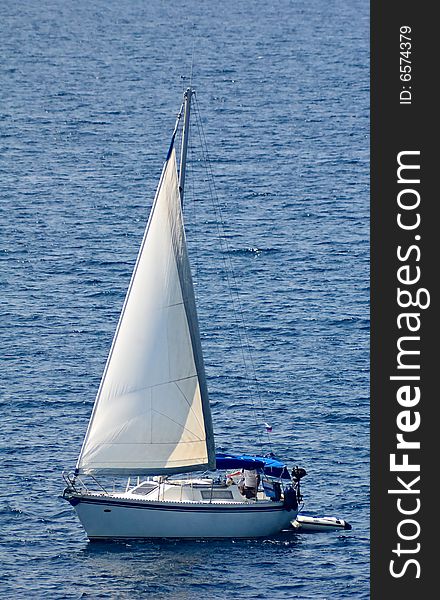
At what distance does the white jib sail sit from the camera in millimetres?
99938

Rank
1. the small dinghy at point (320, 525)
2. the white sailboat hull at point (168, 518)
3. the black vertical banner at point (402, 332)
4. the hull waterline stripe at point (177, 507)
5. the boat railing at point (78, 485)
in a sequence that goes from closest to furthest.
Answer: the black vertical banner at point (402, 332) < the hull waterline stripe at point (177, 507) < the white sailboat hull at point (168, 518) < the boat railing at point (78, 485) < the small dinghy at point (320, 525)

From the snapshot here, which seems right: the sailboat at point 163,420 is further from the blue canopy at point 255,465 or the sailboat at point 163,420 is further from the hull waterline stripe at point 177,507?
the blue canopy at point 255,465

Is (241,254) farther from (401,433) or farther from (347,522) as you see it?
(401,433)

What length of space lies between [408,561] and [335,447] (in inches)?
1388

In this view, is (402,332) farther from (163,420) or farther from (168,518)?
(168,518)

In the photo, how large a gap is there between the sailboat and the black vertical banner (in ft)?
56.2

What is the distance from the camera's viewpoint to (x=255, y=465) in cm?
10231

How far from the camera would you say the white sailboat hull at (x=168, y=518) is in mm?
98875

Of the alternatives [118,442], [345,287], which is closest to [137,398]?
[118,442]

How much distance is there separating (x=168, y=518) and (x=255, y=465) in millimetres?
5970

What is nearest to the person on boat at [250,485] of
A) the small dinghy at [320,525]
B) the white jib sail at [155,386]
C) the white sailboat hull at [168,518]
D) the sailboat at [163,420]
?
the sailboat at [163,420]

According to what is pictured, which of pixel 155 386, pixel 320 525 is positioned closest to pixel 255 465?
pixel 320 525

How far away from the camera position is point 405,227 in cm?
8281

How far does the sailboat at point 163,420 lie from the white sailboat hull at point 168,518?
0.17ft
